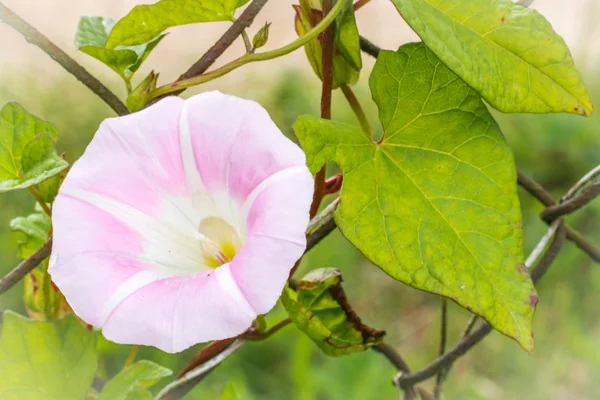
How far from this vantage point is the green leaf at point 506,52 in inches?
15.1

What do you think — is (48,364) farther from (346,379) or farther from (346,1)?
(346,379)

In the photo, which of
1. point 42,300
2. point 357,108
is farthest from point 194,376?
point 357,108

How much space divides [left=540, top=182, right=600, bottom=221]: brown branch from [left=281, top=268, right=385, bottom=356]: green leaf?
18cm

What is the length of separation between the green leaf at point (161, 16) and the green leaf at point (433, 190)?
0.32 ft

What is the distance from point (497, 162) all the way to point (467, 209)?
0.04 m

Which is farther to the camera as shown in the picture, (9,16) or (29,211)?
(29,211)

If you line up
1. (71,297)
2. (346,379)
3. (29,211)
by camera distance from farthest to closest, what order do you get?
(29,211) → (346,379) → (71,297)

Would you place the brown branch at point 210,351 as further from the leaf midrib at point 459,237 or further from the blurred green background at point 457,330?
the blurred green background at point 457,330

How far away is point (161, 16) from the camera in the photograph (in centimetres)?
43

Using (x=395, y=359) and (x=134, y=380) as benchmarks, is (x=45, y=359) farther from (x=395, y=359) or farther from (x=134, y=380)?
(x=395, y=359)

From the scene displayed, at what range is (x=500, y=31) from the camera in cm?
40

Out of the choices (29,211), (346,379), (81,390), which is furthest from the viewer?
(29,211)

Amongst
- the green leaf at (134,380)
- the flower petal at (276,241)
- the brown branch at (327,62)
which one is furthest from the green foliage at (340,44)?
the green leaf at (134,380)

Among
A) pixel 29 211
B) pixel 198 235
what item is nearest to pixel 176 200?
pixel 198 235
